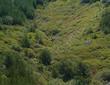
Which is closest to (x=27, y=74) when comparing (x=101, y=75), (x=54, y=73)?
(x=54, y=73)

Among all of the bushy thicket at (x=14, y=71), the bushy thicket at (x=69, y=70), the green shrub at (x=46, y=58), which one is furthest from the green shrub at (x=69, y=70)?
the bushy thicket at (x=14, y=71)

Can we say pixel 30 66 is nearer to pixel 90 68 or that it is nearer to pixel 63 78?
pixel 63 78

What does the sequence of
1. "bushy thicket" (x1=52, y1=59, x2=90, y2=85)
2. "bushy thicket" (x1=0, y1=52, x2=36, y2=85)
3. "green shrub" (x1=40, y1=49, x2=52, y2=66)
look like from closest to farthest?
"bushy thicket" (x1=0, y1=52, x2=36, y2=85), "bushy thicket" (x1=52, y1=59, x2=90, y2=85), "green shrub" (x1=40, y1=49, x2=52, y2=66)

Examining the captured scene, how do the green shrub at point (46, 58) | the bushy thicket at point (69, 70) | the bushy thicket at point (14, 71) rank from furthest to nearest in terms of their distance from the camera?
the green shrub at point (46, 58) < the bushy thicket at point (69, 70) < the bushy thicket at point (14, 71)

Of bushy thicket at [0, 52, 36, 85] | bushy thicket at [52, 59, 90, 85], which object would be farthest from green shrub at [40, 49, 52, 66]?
bushy thicket at [0, 52, 36, 85]

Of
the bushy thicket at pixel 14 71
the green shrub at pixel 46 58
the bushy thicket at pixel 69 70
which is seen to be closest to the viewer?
the bushy thicket at pixel 14 71

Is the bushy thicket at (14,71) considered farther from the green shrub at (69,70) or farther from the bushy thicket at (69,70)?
the bushy thicket at (69,70)

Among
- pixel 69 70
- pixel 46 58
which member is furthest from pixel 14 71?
pixel 46 58

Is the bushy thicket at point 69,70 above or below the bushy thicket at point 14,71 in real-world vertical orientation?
below

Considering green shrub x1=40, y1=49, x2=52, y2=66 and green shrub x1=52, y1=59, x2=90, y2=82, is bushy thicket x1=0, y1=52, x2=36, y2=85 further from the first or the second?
green shrub x1=40, y1=49, x2=52, y2=66

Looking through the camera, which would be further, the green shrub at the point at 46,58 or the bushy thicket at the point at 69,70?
the green shrub at the point at 46,58

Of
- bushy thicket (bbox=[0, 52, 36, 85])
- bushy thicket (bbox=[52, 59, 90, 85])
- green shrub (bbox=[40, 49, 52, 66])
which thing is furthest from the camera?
green shrub (bbox=[40, 49, 52, 66])
